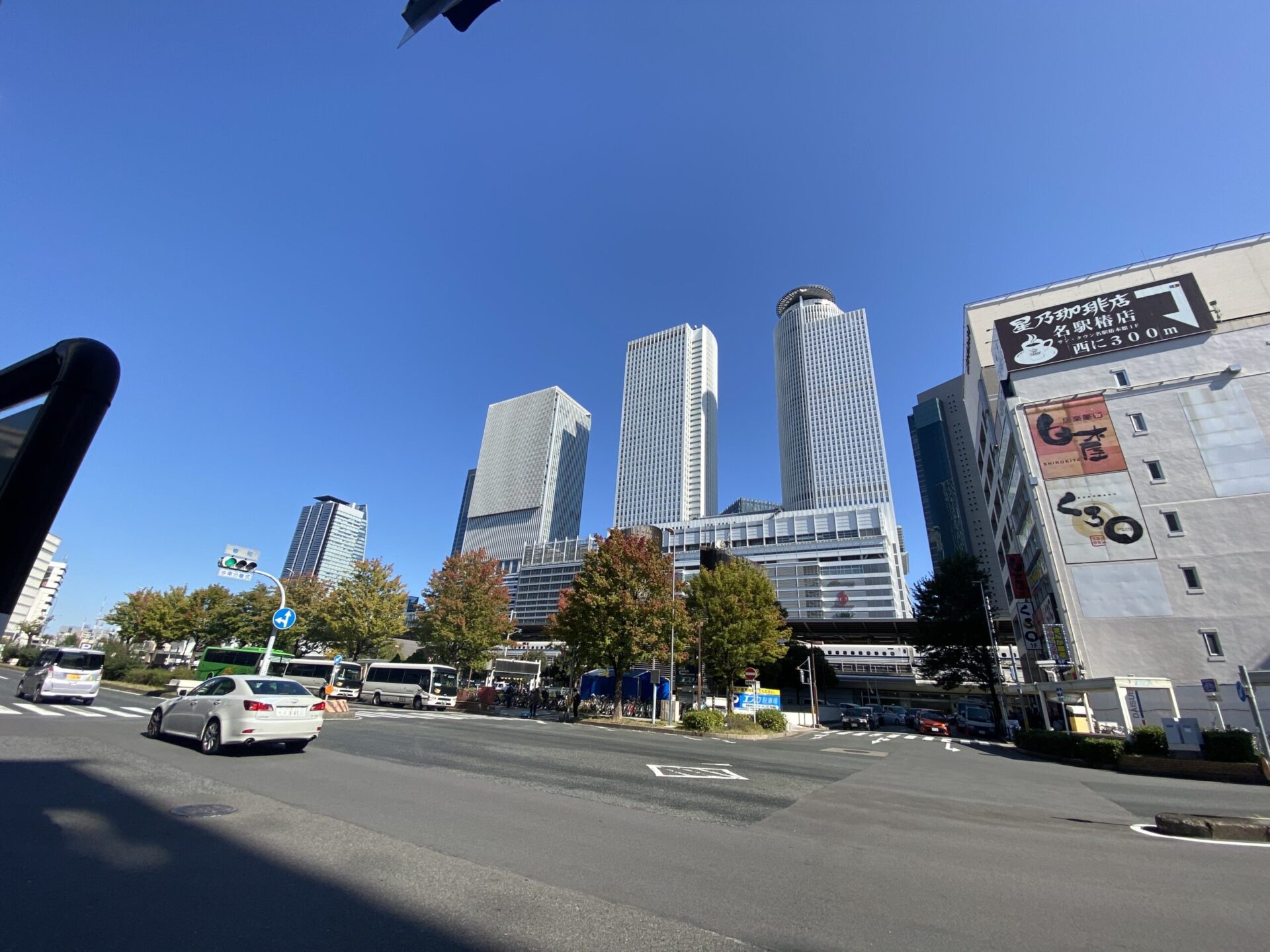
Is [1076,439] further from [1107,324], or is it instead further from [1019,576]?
[1019,576]

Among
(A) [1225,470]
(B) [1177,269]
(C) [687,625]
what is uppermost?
(B) [1177,269]

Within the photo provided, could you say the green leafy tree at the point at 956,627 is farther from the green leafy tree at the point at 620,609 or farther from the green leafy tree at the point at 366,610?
the green leafy tree at the point at 366,610

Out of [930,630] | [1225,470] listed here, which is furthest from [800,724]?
[1225,470]

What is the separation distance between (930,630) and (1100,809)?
127ft

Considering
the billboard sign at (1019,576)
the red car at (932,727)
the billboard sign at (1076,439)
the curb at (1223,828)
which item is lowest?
the red car at (932,727)

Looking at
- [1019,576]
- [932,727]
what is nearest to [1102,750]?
[1019,576]

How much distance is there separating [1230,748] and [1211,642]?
573 inches

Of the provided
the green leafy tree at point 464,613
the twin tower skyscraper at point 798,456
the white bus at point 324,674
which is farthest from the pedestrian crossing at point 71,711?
the twin tower skyscraper at point 798,456

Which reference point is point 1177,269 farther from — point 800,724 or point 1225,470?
point 800,724

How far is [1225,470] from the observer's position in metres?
28.6

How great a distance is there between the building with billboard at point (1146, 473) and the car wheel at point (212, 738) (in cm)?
2992

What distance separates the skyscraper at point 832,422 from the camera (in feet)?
560

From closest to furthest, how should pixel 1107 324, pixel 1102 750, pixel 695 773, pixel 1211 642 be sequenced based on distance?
pixel 695 773 → pixel 1102 750 → pixel 1211 642 → pixel 1107 324

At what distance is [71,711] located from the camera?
16125 mm
